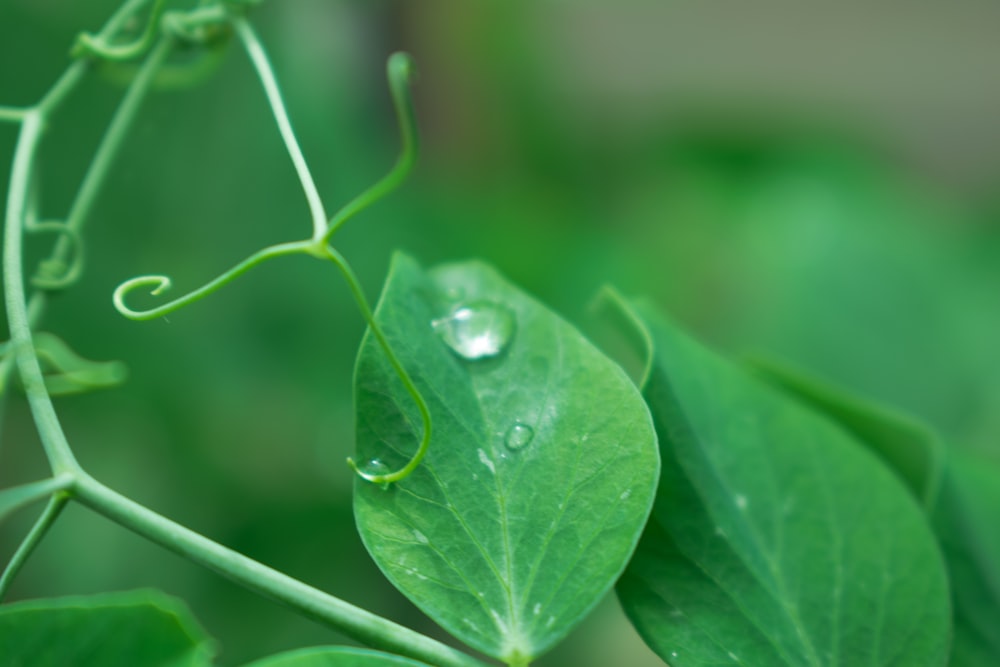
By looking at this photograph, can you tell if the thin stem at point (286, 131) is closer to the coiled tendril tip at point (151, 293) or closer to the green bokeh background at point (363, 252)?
the coiled tendril tip at point (151, 293)

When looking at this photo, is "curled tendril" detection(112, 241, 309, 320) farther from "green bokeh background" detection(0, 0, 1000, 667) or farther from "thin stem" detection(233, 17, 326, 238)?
"green bokeh background" detection(0, 0, 1000, 667)

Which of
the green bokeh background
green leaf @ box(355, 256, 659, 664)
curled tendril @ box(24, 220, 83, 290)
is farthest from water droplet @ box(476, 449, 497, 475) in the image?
the green bokeh background

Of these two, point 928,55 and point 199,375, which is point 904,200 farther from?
point 199,375

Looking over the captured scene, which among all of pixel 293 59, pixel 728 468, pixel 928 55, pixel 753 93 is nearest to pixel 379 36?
pixel 293 59

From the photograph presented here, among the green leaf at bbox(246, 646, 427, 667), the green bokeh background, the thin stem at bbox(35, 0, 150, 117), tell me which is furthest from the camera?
the green bokeh background

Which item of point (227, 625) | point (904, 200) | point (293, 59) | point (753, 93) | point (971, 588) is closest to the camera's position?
point (971, 588)

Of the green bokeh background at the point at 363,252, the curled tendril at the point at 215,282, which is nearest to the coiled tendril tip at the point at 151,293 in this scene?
the curled tendril at the point at 215,282

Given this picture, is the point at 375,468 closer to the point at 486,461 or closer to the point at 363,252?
the point at 486,461
